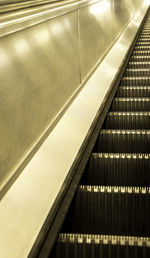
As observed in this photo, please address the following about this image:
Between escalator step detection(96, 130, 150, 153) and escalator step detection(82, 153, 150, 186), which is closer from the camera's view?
escalator step detection(82, 153, 150, 186)

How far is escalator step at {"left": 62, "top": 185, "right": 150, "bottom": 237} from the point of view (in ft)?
7.27

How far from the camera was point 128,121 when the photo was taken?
379cm

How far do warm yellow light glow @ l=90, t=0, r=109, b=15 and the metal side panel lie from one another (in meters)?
1.34

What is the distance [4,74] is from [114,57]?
3908 millimetres

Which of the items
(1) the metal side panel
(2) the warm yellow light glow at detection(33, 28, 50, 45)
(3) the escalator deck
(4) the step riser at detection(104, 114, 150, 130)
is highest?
(2) the warm yellow light glow at detection(33, 28, 50, 45)

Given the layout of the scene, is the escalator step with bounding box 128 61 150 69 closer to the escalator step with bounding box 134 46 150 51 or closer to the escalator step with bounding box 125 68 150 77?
the escalator step with bounding box 125 68 150 77

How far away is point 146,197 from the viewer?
229cm

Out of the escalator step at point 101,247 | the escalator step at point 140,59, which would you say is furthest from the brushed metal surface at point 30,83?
the escalator step at point 140,59

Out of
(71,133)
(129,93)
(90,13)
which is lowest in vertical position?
(129,93)

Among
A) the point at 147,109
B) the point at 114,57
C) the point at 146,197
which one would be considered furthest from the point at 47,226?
the point at 114,57

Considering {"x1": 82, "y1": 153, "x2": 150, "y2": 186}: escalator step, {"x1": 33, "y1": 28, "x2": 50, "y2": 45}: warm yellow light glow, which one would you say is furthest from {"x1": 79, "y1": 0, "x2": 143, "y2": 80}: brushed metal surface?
{"x1": 82, "y1": 153, "x2": 150, "y2": 186}: escalator step

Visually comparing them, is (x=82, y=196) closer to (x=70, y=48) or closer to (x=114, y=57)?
(x=70, y=48)

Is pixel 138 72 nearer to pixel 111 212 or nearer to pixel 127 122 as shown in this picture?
pixel 127 122

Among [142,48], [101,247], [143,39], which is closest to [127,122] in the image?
[101,247]
